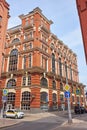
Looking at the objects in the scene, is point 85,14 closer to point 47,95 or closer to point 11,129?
point 11,129

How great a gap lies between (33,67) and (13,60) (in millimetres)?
8501

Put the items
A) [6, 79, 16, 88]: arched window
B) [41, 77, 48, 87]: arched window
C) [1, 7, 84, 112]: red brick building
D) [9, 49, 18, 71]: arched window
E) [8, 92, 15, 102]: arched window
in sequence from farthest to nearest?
[9, 49, 18, 71]: arched window, [6, 79, 16, 88]: arched window, [8, 92, 15, 102]: arched window, [41, 77, 48, 87]: arched window, [1, 7, 84, 112]: red brick building

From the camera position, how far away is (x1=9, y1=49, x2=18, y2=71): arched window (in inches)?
1652

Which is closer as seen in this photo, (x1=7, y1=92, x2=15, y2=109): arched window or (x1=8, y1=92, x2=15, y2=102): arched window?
(x1=7, y1=92, x2=15, y2=109): arched window

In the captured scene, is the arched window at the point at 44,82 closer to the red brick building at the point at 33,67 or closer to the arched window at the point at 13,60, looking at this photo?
the red brick building at the point at 33,67

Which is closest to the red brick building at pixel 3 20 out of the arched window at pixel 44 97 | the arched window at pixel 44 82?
the arched window at pixel 44 82

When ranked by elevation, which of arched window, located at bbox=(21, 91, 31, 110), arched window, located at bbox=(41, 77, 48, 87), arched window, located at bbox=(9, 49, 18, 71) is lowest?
arched window, located at bbox=(21, 91, 31, 110)

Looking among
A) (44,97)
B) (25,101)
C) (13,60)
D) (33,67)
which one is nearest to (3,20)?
(33,67)

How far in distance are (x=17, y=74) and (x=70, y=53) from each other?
29891mm

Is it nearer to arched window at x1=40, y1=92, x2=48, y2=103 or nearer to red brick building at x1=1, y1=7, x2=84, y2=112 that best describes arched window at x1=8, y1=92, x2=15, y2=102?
red brick building at x1=1, y1=7, x2=84, y2=112

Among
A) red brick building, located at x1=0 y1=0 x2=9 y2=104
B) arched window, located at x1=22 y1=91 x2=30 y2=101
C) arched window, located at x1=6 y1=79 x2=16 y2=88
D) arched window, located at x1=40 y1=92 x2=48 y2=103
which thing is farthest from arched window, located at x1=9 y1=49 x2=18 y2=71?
red brick building, located at x1=0 y1=0 x2=9 y2=104

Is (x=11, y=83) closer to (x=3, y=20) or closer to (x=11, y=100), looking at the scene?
(x=11, y=100)

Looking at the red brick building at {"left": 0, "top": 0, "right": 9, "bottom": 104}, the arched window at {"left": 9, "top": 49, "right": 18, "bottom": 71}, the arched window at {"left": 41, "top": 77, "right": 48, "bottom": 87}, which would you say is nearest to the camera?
the red brick building at {"left": 0, "top": 0, "right": 9, "bottom": 104}

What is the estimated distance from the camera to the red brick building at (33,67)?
3628 cm
